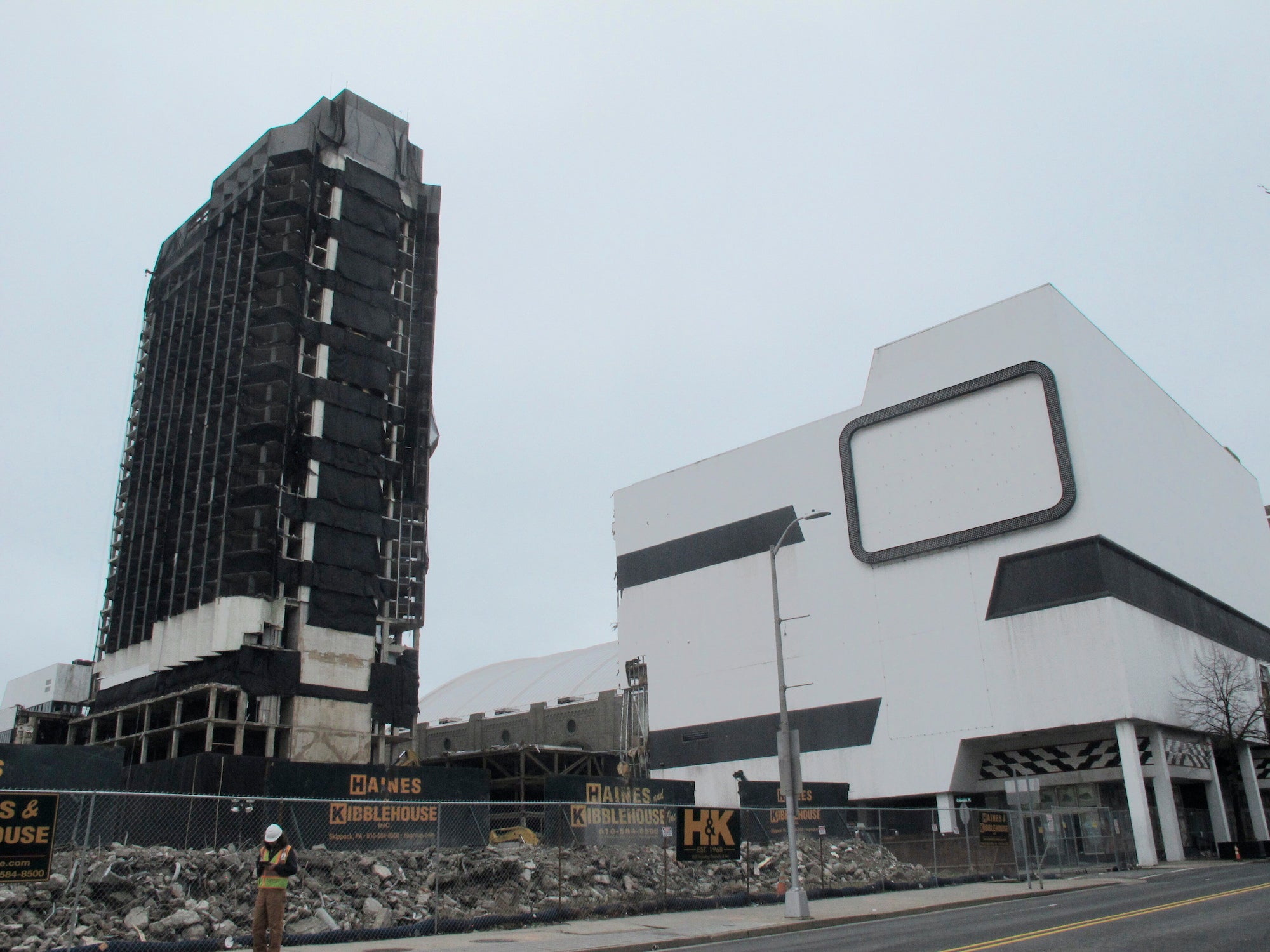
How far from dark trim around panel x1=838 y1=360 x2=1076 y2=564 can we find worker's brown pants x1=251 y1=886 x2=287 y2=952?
4140 centimetres

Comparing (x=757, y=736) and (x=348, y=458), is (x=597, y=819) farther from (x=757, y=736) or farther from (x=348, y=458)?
(x=348, y=458)

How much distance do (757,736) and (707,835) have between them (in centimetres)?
3325

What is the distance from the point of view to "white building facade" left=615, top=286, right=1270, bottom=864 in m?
46.1

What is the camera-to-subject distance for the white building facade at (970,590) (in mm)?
46125

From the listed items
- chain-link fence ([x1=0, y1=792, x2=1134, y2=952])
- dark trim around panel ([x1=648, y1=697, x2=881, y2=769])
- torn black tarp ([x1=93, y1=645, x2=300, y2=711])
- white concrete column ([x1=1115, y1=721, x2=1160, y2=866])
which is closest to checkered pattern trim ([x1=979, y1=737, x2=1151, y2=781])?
white concrete column ([x1=1115, y1=721, x2=1160, y2=866])

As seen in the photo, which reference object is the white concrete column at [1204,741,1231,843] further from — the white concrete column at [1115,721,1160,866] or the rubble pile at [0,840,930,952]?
the rubble pile at [0,840,930,952]

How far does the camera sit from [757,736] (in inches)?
2210

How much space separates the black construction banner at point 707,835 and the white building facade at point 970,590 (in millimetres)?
26223

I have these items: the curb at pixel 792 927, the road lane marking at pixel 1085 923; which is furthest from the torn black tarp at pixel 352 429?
the road lane marking at pixel 1085 923

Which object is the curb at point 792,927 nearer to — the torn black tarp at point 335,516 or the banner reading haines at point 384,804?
the banner reading haines at point 384,804

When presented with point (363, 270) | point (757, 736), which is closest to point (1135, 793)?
point (757, 736)

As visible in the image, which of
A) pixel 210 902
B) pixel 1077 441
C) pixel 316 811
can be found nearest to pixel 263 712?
pixel 316 811

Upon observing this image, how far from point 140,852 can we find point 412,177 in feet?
197

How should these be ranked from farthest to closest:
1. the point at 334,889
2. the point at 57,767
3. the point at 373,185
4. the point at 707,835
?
the point at 373,185 < the point at 57,767 < the point at 707,835 < the point at 334,889
